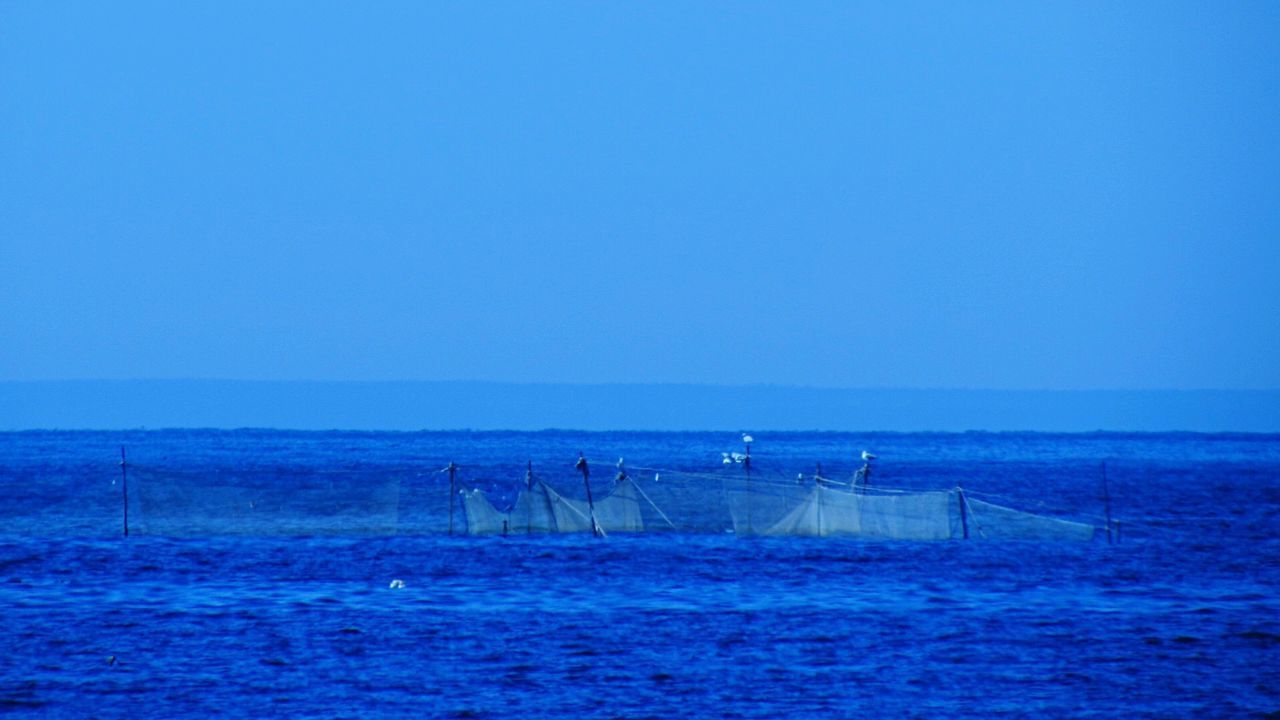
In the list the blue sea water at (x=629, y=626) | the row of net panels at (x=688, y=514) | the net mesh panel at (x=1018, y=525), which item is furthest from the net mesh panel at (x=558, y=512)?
the net mesh panel at (x=1018, y=525)

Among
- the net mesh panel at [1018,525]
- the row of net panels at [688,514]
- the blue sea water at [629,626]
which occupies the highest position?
the row of net panels at [688,514]

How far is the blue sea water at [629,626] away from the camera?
1773cm

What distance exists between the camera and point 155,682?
60.1 feet

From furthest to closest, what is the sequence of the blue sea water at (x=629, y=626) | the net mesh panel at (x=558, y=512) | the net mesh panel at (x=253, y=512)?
the net mesh panel at (x=253, y=512) → the net mesh panel at (x=558, y=512) → the blue sea water at (x=629, y=626)

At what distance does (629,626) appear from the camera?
22562 mm

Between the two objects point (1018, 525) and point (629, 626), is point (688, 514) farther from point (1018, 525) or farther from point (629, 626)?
point (629, 626)

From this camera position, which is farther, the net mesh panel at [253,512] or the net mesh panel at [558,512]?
the net mesh panel at [253,512]

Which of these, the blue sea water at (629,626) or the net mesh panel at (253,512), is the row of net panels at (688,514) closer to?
the net mesh panel at (253,512)

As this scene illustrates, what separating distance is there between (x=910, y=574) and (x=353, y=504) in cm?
1955

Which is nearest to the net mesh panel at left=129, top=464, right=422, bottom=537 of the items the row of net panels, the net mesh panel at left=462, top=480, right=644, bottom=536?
the row of net panels

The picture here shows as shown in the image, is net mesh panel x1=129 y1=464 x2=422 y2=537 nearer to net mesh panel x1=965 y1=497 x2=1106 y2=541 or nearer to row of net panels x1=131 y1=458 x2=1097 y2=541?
row of net panels x1=131 y1=458 x2=1097 y2=541

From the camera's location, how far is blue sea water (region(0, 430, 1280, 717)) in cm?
1773

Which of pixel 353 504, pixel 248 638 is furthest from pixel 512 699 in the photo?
pixel 353 504

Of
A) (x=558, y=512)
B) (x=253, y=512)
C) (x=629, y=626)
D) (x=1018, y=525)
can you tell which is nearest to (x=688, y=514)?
(x=558, y=512)
